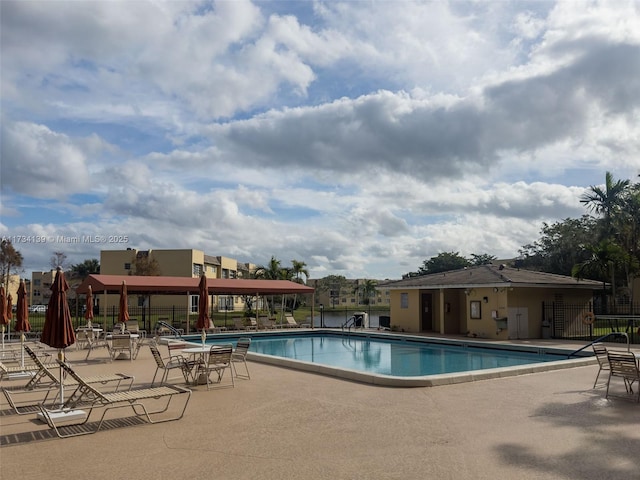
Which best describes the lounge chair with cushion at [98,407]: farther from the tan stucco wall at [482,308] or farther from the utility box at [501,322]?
the tan stucco wall at [482,308]

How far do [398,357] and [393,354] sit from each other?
0.88 meters

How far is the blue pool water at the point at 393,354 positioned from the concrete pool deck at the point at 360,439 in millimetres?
4475

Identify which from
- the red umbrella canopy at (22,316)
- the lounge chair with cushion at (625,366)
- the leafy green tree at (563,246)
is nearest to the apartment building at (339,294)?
the leafy green tree at (563,246)

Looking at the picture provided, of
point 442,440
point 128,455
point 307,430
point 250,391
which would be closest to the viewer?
point 128,455

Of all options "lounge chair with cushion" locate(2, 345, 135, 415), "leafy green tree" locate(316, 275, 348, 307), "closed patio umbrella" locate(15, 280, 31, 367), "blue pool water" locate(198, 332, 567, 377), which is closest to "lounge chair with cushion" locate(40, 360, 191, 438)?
"lounge chair with cushion" locate(2, 345, 135, 415)

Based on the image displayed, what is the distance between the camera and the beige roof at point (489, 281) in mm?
21688

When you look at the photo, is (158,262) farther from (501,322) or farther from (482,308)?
(501,322)

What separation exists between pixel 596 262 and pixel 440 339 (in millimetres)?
9925

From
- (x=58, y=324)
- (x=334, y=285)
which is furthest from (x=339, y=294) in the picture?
(x=58, y=324)

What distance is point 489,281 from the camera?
72.3ft

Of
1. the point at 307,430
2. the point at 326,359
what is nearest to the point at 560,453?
the point at 307,430

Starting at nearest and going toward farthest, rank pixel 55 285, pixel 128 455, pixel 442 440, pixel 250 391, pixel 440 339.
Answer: pixel 128 455 → pixel 442 440 → pixel 55 285 → pixel 250 391 → pixel 440 339

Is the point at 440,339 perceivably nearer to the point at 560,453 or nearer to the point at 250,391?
the point at 250,391

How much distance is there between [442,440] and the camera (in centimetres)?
639
